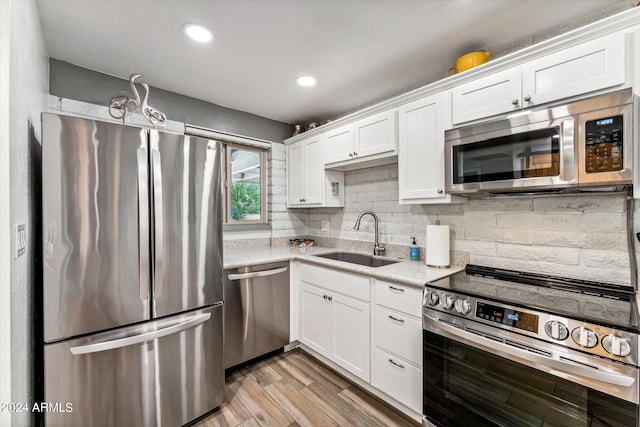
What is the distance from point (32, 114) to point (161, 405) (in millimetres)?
1687

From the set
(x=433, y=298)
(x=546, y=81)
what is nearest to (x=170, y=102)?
(x=433, y=298)

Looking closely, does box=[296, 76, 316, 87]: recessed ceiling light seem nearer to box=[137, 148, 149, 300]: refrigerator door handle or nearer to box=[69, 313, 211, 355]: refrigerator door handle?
box=[137, 148, 149, 300]: refrigerator door handle

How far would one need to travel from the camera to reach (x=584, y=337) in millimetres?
1066

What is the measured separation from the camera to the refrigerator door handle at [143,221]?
4.94 feet

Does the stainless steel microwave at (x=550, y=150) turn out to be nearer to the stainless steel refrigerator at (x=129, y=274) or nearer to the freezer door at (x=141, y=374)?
the stainless steel refrigerator at (x=129, y=274)

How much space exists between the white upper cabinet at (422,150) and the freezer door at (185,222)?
1.35 m

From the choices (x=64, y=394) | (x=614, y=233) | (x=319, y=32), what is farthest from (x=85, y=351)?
(x=614, y=233)

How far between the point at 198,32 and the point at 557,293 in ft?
8.17

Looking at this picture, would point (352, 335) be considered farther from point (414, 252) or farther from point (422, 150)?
point (422, 150)

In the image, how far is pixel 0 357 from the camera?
793 millimetres

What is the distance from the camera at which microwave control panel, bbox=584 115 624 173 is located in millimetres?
1219

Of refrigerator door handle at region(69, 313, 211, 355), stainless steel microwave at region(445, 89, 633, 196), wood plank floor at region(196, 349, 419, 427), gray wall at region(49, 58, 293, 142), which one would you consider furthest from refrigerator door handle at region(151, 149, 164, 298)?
stainless steel microwave at region(445, 89, 633, 196)

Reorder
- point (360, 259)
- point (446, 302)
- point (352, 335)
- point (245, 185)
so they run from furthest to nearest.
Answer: point (245, 185) → point (360, 259) → point (352, 335) → point (446, 302)

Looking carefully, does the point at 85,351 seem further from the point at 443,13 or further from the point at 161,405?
the point at 443,13
